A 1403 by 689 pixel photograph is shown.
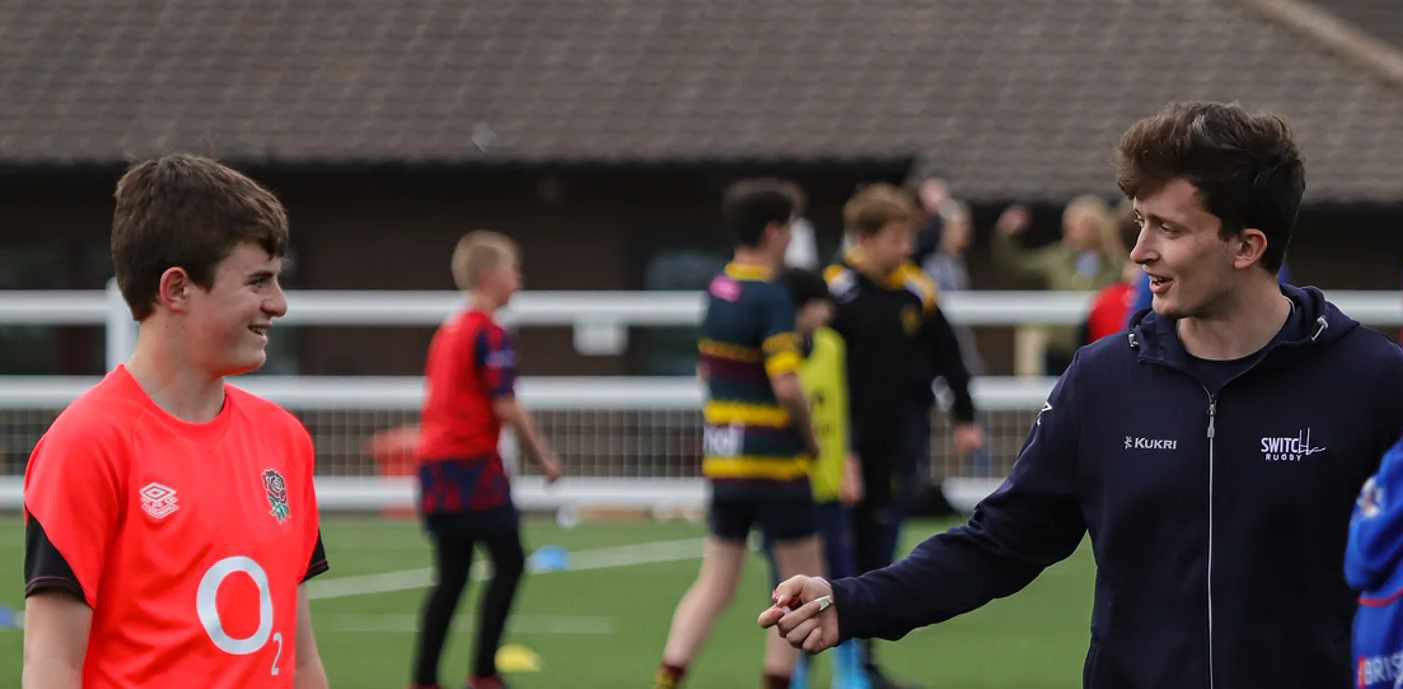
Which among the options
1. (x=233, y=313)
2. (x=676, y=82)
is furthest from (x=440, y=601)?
(x=676, y=82)

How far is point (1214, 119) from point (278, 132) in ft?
62.6

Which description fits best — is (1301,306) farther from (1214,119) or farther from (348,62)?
(348,62)

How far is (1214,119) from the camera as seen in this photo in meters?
3.73

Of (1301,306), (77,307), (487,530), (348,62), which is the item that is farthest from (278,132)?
(1301,306)

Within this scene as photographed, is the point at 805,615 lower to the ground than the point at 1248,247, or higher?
lower

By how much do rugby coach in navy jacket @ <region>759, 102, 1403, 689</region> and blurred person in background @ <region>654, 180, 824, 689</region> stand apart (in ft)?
13.8

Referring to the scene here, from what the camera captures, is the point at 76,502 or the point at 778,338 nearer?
the point at 76,502

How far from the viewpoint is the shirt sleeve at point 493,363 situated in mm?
8672

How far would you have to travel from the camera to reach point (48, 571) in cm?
366

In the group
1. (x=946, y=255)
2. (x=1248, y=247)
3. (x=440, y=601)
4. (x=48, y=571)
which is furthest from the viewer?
(x=946, y=255)

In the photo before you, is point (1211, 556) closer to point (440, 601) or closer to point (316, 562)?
point (316, 562)

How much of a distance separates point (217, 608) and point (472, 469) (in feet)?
15.6

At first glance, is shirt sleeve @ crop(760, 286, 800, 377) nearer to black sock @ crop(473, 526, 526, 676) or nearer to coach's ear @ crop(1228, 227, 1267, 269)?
black sock @ crop(473, 526, 526, 676)

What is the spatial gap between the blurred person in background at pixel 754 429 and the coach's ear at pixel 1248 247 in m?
4.35
